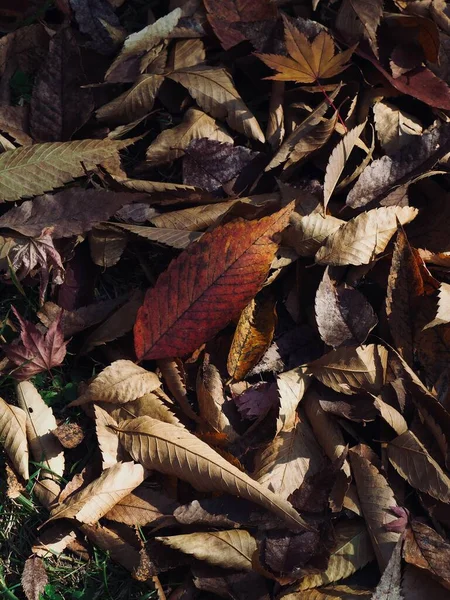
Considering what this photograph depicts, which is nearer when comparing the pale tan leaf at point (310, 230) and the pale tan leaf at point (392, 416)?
the pale tan leaf at point (392, 416)

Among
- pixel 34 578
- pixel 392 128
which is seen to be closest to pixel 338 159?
pixel 392 128

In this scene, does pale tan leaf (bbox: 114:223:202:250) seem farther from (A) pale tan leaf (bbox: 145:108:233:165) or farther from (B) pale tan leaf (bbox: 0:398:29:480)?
(B) pale tan leaf (bbox: 0:398:29:480)

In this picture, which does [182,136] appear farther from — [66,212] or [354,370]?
[354,370]

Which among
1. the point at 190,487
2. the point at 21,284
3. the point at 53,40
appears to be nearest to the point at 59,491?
the point at 190,487

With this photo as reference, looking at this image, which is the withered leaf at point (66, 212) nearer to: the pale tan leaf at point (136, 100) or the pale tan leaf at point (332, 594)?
the pale tan leaf at point (136, 100)

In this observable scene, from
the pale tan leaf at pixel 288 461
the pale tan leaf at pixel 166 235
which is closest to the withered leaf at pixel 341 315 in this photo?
the pale tan leaf at pixel 288 461

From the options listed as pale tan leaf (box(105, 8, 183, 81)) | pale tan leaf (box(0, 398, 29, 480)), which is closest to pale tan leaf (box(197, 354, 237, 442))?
pale tan leaf (box(0, 398, 29, 480))

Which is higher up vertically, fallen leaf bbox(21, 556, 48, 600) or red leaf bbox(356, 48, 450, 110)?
red leaf bbox(356, 48, 450, 110)
